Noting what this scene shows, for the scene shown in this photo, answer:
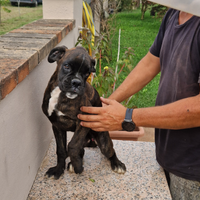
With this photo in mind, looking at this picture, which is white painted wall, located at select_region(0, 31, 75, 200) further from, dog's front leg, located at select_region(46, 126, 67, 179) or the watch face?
the watch face

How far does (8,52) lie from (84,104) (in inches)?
28.3

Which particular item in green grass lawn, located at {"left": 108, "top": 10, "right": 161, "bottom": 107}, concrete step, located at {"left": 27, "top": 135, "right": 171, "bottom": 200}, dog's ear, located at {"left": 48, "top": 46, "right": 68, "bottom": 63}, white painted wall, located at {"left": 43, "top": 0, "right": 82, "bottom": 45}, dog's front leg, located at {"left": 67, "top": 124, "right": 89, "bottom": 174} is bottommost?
green grass lawn, located at {"left": 108, "top": 10, "right": 161, "bottom": 107}

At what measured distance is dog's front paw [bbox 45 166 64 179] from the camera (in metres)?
2.20

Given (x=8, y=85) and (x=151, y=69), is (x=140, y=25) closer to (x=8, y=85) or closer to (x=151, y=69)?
(x=151, y=69)

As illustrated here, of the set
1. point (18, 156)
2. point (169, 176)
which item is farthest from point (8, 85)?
point (169, 176)

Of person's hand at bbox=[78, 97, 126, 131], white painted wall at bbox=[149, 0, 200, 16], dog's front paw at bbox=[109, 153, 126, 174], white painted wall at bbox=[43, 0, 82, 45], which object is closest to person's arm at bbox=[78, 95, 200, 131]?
person's hand at bbox=[78, 97, 126, 131]

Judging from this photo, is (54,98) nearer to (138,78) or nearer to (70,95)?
(70,95)

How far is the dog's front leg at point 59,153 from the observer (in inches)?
85.0

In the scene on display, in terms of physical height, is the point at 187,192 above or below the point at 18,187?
below

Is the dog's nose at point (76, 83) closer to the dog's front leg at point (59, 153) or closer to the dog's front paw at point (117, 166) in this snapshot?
Result: the dog's front leg at point (59, 153)

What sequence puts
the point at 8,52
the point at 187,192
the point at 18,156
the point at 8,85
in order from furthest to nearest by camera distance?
the point at 187,192
the point at 8,52
the point at 18,156
the point at 8,85

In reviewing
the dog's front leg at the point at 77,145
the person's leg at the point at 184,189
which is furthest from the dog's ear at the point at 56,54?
the person's leg at the point at 184,189

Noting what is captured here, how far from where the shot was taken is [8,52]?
1.98 metres

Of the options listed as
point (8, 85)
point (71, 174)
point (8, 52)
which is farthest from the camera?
point (71, 174)
